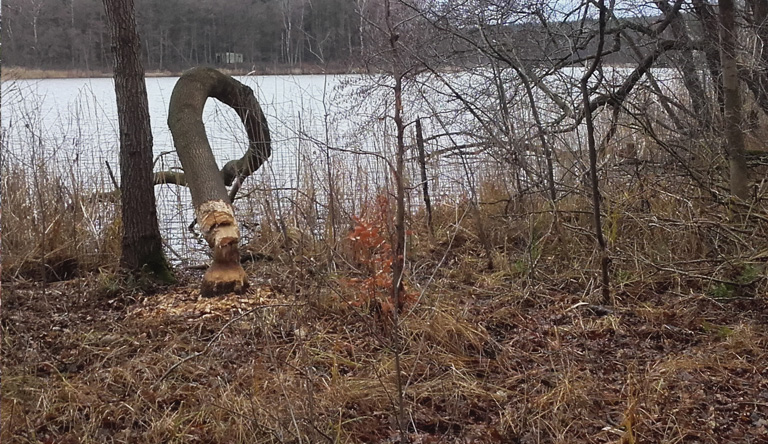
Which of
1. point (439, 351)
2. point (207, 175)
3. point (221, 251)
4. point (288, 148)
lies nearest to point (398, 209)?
point (439, 351)

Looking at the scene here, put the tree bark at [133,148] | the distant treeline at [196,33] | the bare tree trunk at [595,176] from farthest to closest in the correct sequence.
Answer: the distant treeline at [196,33], the tree bark at [133,148], the bare tree trunk at [595,176]

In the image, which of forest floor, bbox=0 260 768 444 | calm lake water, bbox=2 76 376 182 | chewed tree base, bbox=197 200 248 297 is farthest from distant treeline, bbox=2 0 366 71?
forest floor, bbox=0 260 768 444

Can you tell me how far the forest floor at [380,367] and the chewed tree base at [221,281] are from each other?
0.25ft

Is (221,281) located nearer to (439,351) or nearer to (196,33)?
(439,351)

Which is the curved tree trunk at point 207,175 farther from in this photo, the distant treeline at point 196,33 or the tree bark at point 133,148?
the distant treeline at point 196,33

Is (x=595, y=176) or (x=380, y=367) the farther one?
(x=595, y=176)

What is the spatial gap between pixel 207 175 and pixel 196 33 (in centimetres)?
410

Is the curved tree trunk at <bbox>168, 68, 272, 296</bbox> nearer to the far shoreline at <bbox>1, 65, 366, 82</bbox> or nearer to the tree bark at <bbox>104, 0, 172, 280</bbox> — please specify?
the tree bark at <bbox>104, 0, 172, 280</bbox>

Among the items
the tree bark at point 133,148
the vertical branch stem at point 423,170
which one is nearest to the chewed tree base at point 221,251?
the tree bark at point 133,148

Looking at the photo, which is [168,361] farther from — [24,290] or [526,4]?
[526,4]

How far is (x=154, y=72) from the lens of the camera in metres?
7.57

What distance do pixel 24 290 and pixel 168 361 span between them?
1.78 meters

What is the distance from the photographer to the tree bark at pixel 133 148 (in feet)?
14.1

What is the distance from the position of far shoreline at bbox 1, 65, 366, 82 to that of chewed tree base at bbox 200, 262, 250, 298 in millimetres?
2070
